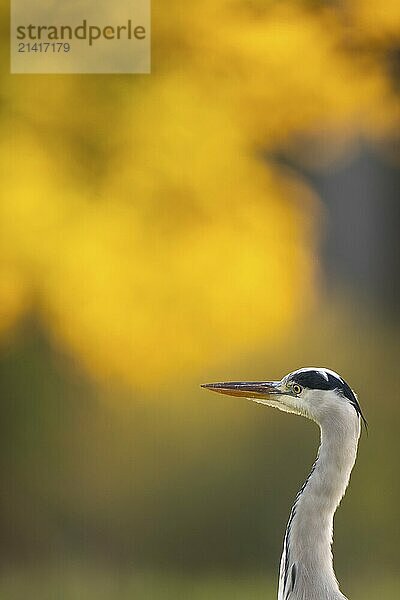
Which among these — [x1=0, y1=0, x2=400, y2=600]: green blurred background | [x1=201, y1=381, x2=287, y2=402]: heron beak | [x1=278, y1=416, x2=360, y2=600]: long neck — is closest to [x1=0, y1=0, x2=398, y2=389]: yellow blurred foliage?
[x1=0, y1=0, x2=400, y2=600]: green blurred background

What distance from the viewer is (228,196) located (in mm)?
2654

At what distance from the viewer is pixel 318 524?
1.67 m

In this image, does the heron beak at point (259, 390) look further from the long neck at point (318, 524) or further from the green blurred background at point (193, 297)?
the green blurred background at point (193, 297)

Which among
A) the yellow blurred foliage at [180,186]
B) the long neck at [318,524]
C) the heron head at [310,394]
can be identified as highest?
the yellow blurred foliage at [180,186]

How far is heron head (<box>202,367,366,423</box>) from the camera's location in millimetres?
1712

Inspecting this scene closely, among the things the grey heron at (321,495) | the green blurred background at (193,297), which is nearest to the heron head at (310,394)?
the grey heron at (321,495)

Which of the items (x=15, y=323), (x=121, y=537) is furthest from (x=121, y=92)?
(x=121, y=537)

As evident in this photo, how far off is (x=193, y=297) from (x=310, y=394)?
96 centimetres

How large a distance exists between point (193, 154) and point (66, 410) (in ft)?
2.40

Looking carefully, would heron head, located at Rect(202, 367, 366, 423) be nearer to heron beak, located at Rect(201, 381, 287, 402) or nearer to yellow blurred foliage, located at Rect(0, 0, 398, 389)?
heron beak, located at Rect(201, 381, 287, 402)

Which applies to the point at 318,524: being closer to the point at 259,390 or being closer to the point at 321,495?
the point at 321,495

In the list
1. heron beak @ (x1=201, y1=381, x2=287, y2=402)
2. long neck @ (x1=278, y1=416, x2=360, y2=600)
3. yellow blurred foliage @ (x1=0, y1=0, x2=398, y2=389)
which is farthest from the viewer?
yellow blurred foliage @ (x1=0, y1=0, x2=398, y2=389)

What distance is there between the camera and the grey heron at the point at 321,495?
1.67 meters

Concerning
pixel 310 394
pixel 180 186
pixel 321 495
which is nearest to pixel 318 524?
pixel 321 495
